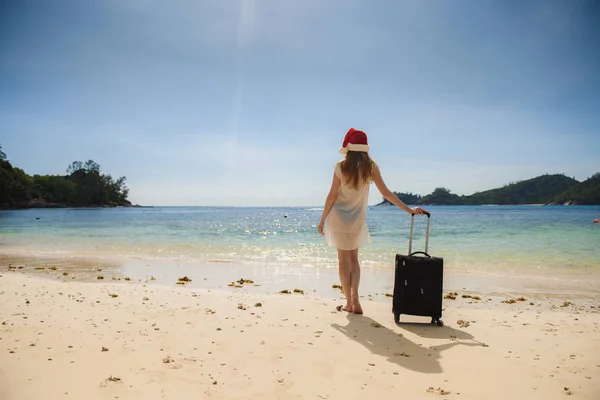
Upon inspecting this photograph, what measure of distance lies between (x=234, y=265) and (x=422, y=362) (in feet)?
26.6

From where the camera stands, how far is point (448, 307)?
5.93 metres

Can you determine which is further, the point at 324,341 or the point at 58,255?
the point at 58,255

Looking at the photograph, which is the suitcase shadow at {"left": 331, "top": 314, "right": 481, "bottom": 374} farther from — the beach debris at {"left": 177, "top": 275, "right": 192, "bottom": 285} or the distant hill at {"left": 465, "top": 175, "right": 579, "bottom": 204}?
the distant hill at {"left": 465, "top": 175, "right": 579, "bottom": 204}

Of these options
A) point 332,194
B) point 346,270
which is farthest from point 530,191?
point 332,194

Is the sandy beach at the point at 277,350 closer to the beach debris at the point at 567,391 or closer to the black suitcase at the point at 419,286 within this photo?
the beach debris at the point at 567,391

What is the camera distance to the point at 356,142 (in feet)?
16.0

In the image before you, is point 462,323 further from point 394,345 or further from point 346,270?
point 346,270

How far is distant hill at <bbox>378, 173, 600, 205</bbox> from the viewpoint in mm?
116131

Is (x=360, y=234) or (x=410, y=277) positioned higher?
(x=360, y=234)

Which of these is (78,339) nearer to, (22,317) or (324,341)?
(22,317)

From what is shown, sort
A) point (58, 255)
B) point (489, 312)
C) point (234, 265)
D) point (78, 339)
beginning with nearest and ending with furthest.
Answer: point (78, 339), point (489, 312), point (234, 265), point (58, 255)

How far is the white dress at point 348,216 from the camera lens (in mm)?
4980

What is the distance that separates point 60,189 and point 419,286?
130005 millimetres

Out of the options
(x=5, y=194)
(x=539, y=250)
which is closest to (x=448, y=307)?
(x=539, y=250)
